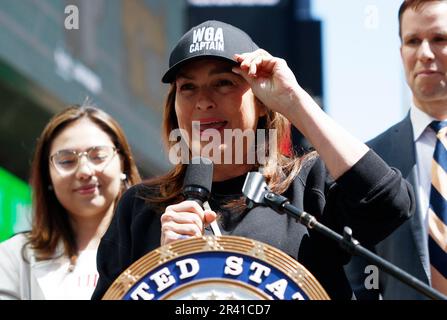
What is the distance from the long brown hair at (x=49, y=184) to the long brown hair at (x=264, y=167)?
3.49ft

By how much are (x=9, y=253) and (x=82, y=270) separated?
0.27m

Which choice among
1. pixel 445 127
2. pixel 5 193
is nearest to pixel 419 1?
pixel 445 127

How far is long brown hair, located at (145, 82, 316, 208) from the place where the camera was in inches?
140

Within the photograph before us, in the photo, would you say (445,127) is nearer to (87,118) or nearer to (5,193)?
(87,118)

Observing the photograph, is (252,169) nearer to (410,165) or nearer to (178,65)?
(178,65)

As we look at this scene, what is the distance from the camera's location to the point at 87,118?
4934mm

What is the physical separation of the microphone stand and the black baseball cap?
52cm

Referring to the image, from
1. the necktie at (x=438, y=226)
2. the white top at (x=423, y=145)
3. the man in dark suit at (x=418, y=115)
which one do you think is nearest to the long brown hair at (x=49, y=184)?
the man in dark suit at (x=418, y=115)

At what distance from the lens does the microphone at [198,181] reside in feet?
10.8

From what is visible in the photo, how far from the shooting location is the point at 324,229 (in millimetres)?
3023

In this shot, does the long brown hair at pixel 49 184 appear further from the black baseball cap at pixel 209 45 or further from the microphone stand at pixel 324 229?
the microphone stand at pixel 324 229

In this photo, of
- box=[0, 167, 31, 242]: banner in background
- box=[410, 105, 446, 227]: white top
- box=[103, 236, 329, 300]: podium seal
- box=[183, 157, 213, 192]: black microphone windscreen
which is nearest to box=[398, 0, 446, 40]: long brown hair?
box=[410, 105, 446, 227]: white top

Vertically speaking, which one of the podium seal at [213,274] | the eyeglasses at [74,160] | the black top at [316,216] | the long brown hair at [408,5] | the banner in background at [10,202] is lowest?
the podium seal at [213,274]

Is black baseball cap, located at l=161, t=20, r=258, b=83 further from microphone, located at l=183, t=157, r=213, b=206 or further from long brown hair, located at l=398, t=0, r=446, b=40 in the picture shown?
long brown hair, located at l=398, t=0, r=446, b=40
